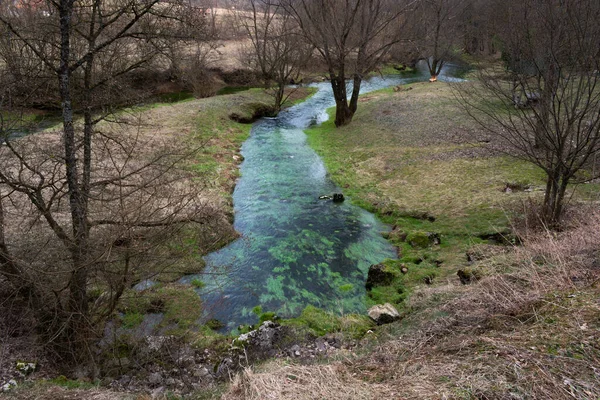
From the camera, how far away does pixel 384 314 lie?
8.40 meters

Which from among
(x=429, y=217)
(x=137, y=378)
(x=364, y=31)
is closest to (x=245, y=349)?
(x=137, y=378)

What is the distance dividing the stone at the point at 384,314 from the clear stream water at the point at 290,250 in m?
0.73

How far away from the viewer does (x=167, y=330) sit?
28.5 feet

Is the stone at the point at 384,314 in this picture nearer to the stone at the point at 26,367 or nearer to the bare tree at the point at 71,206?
the bare tree at the point at 71,206

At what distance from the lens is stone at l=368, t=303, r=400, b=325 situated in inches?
329

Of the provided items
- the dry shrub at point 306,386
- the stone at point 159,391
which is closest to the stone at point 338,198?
the stone at point 159,391

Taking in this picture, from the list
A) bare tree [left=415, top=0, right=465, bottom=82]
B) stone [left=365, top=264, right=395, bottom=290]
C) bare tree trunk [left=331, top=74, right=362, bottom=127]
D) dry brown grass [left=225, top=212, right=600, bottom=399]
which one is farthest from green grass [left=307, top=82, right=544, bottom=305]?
bare tree [left=415, top=0, right=465, bottom=82]

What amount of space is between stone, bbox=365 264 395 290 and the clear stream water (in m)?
0.31

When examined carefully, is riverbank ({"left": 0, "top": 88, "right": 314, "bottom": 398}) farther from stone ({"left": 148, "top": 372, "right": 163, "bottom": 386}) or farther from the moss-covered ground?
the moss-covered ground

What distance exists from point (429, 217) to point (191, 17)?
30.6 feet

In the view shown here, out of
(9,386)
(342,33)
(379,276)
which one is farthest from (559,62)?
(342,33)

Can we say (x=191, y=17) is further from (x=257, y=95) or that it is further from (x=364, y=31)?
(x=257, y=95)

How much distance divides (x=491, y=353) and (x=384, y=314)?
12.8 ft

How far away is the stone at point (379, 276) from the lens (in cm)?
1012
